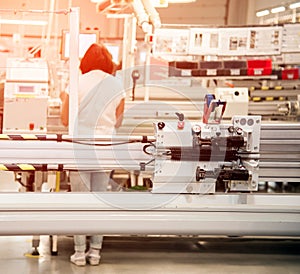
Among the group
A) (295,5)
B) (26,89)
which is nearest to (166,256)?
(26,89)

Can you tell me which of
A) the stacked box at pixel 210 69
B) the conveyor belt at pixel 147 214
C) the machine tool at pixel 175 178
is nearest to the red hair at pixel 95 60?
the machine tool at pixel 175 178

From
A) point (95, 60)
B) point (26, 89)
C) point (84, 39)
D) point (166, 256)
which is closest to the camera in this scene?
point (95, 60)

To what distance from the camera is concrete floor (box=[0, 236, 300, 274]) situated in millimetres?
3824

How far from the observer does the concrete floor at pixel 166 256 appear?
3.82 metres

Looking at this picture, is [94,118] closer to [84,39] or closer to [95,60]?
[95,60]

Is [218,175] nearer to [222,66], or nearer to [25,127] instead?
[25,127]

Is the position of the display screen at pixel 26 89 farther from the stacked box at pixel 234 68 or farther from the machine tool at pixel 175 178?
the stacked box at pixel 234 68

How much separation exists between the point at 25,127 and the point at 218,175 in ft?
8.67

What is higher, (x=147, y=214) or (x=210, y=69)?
(x=210, y=69)

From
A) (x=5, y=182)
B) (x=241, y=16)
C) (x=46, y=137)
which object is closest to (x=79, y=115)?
(x=46, y=137)

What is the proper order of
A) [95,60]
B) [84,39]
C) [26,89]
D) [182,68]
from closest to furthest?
[95,60]
[26,89]
[84,39]
[182,68]

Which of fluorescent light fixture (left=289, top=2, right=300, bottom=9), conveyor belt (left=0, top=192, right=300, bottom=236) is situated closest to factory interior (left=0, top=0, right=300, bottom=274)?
conveyor belt (left=0, top=192, right=300, bottom=236)

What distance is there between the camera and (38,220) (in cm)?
303

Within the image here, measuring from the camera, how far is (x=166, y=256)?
413 cm
